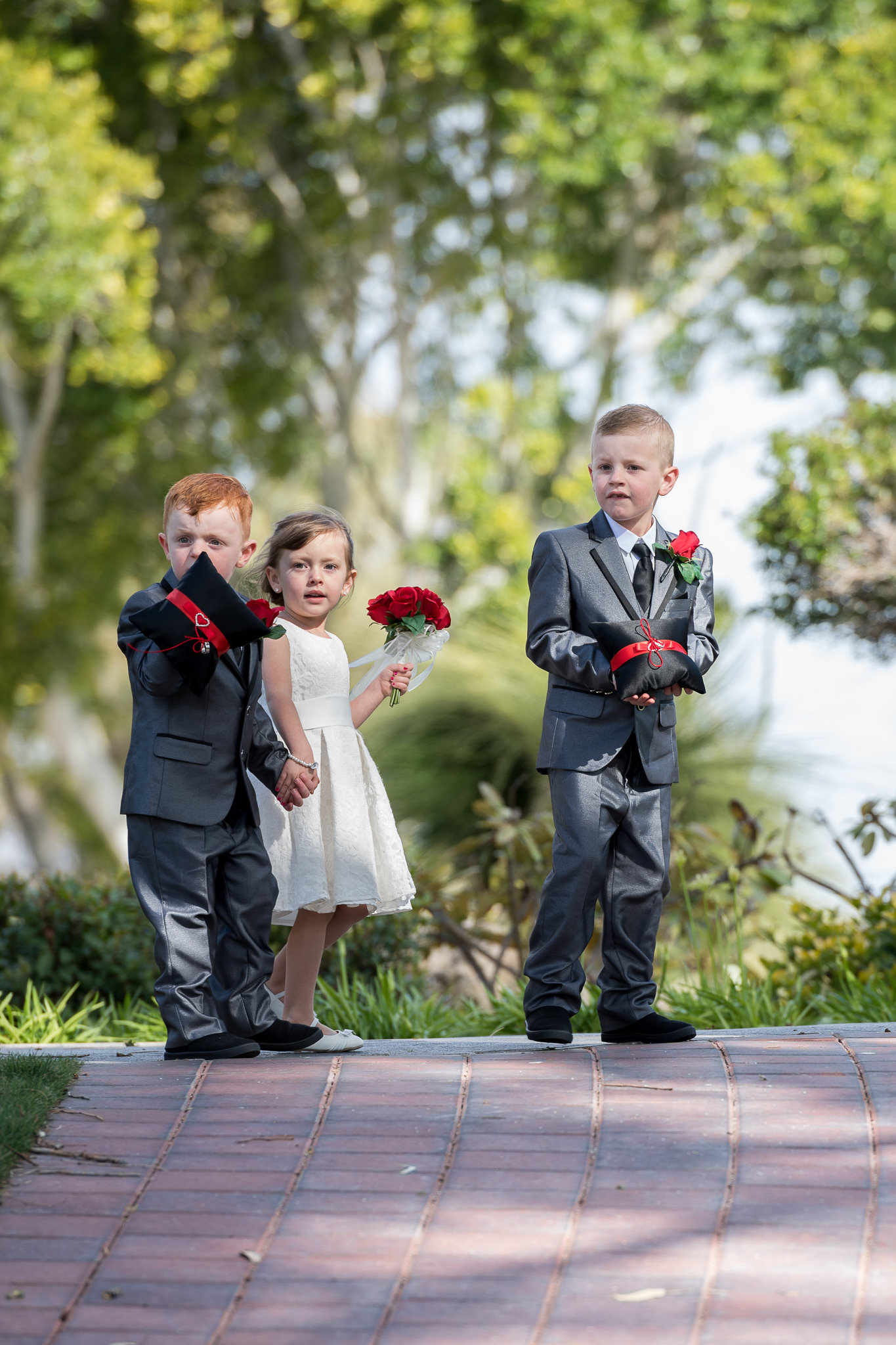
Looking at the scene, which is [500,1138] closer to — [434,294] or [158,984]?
[158,984]

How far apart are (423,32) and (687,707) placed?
8.09 m

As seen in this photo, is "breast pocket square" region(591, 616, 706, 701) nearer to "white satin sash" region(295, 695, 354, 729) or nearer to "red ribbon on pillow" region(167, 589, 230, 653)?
"white satin sash" region(295, 695, 354, 729)

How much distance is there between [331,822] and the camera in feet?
12.4

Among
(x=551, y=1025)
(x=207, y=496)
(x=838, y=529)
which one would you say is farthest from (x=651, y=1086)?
(x=838, y=529)

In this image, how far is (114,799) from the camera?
13.8 metres

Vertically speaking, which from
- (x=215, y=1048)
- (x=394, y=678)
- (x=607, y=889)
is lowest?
(x=215, y=1048)

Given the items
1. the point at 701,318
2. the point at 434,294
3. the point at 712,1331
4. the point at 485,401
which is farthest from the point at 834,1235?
the point at 701,318

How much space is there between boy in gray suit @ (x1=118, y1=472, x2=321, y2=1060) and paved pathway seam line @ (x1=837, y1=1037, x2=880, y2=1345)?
1.48 meters

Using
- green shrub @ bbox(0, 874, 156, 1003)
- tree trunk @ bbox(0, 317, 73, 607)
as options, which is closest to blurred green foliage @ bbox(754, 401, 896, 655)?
green shrub @ bbox(0, 874, 156, 1003)

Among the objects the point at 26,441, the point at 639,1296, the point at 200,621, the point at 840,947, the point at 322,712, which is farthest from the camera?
the point at 26,441

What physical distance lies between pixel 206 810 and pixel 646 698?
46.7 inches

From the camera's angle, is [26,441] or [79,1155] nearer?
[79,1155]

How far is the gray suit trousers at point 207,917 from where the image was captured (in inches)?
139

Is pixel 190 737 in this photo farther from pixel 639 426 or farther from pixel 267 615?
pixel 639 426
